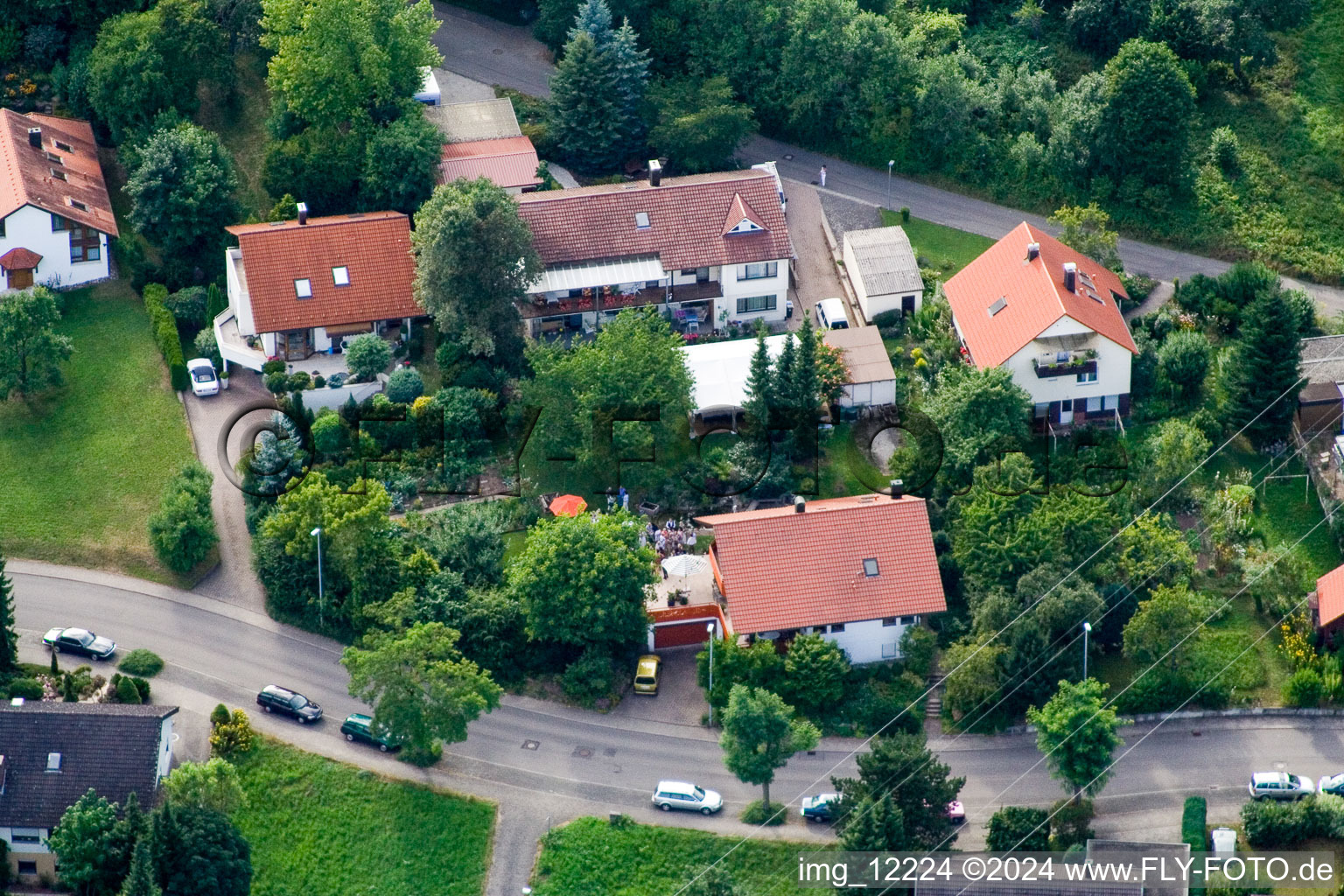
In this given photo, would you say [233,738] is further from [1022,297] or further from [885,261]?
[1022,297]

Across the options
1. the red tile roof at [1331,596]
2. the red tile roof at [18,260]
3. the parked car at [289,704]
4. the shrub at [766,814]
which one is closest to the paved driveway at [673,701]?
the shrub at [766,814]

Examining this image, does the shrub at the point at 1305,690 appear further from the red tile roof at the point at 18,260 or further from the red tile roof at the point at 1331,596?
the red tile roof at the point at 18,260

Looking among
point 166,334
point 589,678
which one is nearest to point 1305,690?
point 589,678

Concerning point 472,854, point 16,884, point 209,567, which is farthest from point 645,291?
point 16,884

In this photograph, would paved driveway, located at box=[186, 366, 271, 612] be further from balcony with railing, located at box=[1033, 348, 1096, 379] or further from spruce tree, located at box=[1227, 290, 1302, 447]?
spruce tree, located at box=[1227, 290, 1302, 447]

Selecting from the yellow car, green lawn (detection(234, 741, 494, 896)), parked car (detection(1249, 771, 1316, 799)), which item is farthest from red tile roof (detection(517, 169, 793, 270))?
parked car (detection(1249, 771, 1316, 799))

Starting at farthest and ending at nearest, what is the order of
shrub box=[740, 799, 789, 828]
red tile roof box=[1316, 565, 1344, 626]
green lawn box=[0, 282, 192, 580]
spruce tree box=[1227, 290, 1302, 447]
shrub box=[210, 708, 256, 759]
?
spruce tree box=[1227, 290, 1302, 447]
green lawn box=[0, 282, 192, 580]
red tile roof box=[1316, 565, 1344, 626]
shrub box=[210, 708, 256, 759]
shrub box=[740, 799, 789, 828]

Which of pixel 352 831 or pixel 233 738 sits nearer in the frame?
pixel 352 831
